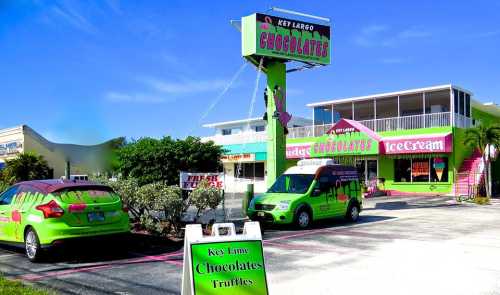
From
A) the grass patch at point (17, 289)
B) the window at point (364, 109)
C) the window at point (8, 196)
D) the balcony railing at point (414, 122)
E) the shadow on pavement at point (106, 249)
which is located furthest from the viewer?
the window at point (364, 109)

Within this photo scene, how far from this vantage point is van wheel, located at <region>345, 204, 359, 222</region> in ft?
52.3

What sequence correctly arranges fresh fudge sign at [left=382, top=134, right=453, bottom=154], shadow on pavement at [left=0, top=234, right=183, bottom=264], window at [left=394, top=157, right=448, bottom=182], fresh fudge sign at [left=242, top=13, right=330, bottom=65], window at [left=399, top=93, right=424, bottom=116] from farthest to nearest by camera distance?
1. window at [left=399, top=93, right=424, bottom=116]
2. window at [left=394, top=157, right=448, bottom=182]
3. fresh fudge sign at [left=382, top=134, right=453, bottom=154]
4. fresh fudge sign at [left=242, top=13, right=330, bottom=65]
5. shadow on pavement at [left=0, top=234, right=183, bottom=264]

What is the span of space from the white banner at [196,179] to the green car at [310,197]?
5.48 feet

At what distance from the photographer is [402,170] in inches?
1222

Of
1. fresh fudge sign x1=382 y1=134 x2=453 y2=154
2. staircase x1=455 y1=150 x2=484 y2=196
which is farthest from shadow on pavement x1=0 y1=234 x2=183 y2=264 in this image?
staircase x1=455 y1=150 x2=484 y2=196

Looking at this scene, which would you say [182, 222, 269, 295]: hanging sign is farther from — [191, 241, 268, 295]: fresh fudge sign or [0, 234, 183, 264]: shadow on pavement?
[0, 234, 183, 264]: shadow on pavement

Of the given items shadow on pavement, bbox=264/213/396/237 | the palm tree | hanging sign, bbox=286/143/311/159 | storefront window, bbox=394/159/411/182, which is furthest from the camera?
hanging sign, bbox=286/143/311/159

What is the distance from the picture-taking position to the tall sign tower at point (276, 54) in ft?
61.7

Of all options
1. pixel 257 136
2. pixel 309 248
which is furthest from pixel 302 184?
pixel 257 136

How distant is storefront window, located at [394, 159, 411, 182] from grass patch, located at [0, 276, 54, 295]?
2713cm

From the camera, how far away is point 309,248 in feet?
34.8

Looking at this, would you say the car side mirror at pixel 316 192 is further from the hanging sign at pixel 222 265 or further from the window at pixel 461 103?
the window at pixel 461 103

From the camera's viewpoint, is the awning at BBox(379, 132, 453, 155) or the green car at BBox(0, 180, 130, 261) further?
the awning at BBox(379, 132, 453, 155)

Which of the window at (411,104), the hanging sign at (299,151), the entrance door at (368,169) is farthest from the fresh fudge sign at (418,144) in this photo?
the hanging sign at (299,151)
